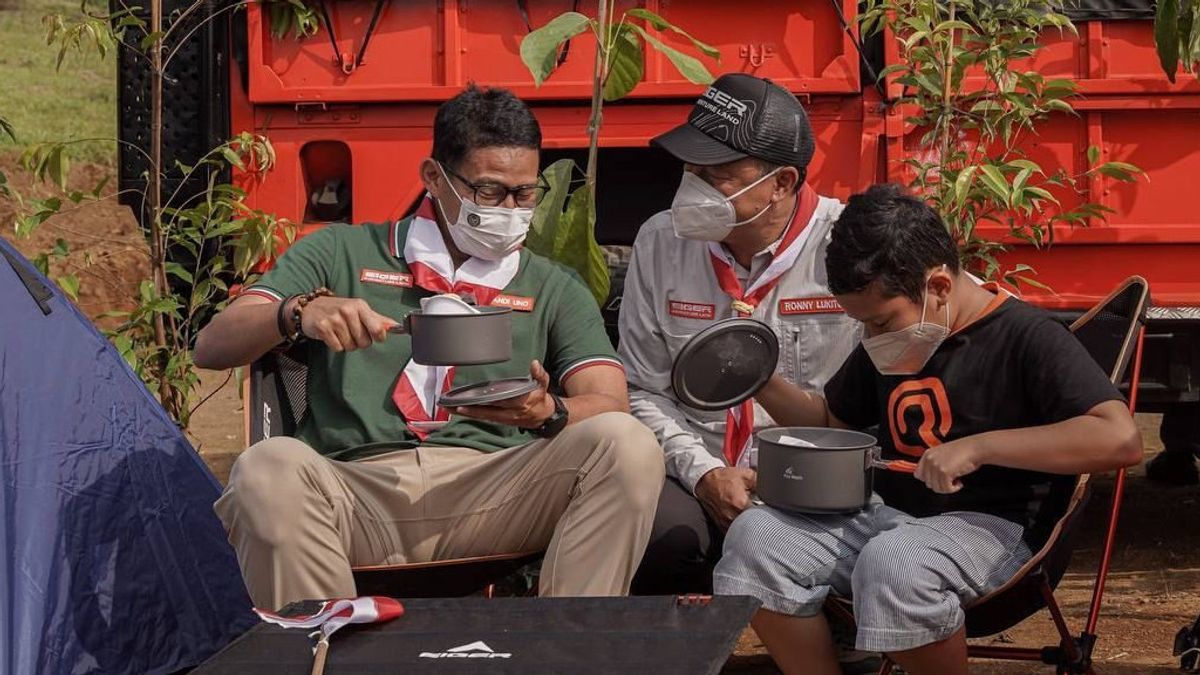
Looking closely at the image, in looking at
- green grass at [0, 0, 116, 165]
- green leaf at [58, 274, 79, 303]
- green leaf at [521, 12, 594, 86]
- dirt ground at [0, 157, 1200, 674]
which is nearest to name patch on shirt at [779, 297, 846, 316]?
green leaf at [521, 12, 594, 86]

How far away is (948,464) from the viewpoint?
2.74m

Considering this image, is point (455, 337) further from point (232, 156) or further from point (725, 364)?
point (232, 156)

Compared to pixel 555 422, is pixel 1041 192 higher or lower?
higher

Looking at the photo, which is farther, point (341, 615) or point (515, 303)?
point (515, 303)

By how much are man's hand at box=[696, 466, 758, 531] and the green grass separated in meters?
8.62

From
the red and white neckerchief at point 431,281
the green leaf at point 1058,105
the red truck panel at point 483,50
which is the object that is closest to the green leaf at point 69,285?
the red truck panel at point 483,50

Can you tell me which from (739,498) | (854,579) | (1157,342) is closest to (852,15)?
(1157,342)

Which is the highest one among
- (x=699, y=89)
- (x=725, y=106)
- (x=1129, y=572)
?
A: (x=699, y=89)

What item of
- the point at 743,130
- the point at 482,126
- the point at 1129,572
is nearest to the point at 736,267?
the point at 743,130

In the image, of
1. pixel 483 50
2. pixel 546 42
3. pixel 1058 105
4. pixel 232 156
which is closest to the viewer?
pixel 546 42

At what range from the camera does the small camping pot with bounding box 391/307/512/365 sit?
2855 millimetres

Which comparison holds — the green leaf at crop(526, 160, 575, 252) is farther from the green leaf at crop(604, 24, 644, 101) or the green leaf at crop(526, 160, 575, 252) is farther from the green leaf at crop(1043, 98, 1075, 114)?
the green leaf at crop(1043, 98, 1075, 114)

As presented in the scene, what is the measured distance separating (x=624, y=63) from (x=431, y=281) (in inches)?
37.4

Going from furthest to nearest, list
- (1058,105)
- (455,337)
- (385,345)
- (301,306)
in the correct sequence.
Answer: (1058,105) < (385,345) < (301,306) < (455,337)
